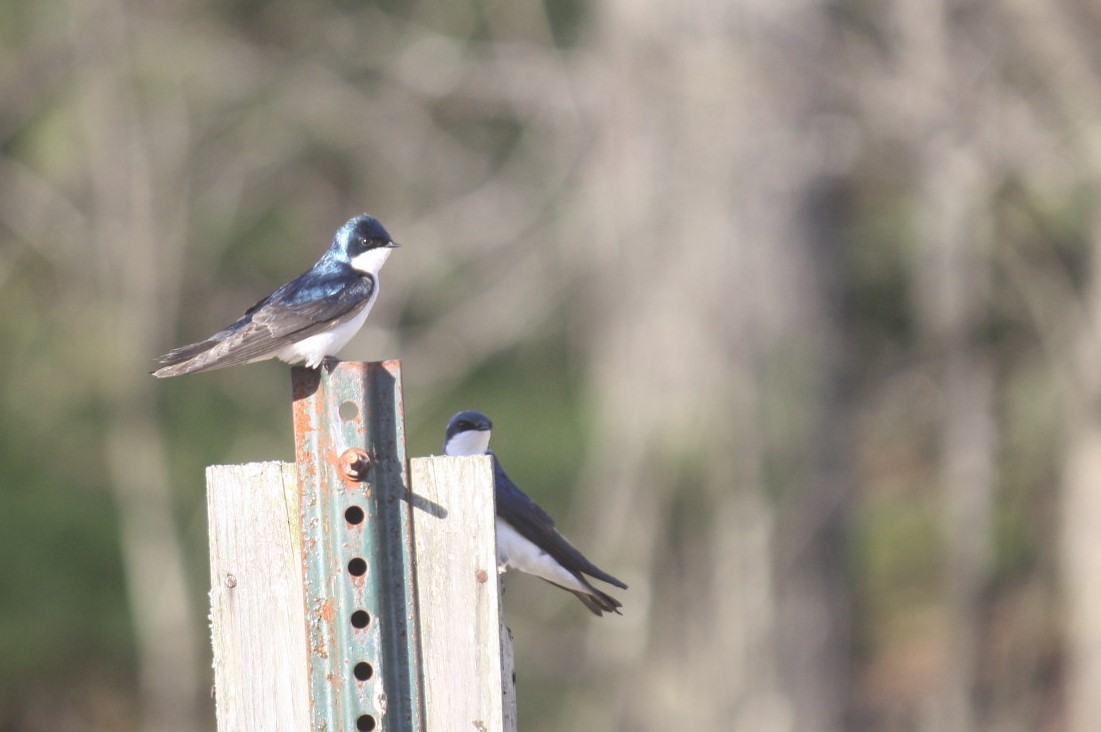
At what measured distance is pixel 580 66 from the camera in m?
8.56

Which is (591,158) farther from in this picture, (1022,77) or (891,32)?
(1022,77)

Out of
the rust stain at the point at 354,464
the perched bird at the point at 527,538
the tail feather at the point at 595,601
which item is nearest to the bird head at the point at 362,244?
the perched bird at the point at 527,538

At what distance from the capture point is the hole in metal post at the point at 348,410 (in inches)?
106

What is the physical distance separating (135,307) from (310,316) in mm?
5266

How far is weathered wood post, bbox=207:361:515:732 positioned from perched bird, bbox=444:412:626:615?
1.11 meters

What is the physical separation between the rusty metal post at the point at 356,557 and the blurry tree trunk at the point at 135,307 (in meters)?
5.80

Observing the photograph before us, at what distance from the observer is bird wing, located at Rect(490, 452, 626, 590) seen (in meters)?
4.04

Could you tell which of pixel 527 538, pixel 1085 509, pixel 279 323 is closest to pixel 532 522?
pixel 527 538

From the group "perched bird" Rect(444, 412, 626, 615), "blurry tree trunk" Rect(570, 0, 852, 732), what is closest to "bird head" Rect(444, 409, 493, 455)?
"perched bird" Rect(444, 412, 626, 615)

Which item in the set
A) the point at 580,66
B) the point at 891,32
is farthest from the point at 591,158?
the point at 891,32

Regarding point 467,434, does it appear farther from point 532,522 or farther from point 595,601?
point 595,601

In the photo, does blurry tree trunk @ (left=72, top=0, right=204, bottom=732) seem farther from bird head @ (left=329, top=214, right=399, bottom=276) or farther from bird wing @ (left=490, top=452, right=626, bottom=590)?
bird head @ (left=329, top=214, right=399, bottom=276)

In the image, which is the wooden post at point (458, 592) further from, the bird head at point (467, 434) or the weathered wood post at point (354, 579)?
the bird head at point (467, 434)

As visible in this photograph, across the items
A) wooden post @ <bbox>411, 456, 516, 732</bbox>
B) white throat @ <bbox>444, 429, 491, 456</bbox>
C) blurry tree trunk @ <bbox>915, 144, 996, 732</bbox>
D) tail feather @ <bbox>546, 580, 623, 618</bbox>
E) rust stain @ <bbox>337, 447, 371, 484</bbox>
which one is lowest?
wooden post @ <bbox>411, 456, 516, 732</bbox>
